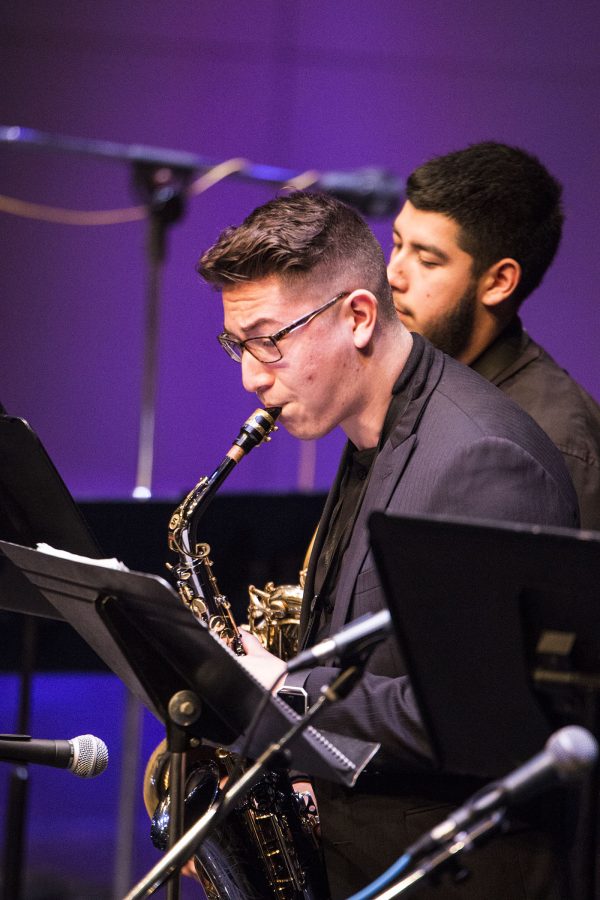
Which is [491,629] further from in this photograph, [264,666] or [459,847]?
[264,666]

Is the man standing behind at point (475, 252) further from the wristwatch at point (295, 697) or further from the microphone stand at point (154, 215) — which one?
the microphone stand at point (154, 215)

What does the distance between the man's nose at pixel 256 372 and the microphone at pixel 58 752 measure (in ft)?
2.38

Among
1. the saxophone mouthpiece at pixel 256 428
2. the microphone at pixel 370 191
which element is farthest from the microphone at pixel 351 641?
the microphone at pixel 370 191

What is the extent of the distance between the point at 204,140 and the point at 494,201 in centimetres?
316

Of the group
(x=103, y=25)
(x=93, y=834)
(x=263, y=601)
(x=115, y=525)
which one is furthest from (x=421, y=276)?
(x=103, y=25)

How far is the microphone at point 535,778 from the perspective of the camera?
1.32 m

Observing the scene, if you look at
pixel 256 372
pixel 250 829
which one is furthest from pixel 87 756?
pixel 256 372

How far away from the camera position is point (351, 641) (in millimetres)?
1586

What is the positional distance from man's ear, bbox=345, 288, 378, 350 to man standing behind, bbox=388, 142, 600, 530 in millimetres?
832

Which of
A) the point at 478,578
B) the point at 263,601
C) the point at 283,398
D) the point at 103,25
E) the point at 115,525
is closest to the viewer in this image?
the point at 478,578

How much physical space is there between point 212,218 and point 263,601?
3540 millimetres

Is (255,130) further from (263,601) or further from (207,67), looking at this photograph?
(263,601)

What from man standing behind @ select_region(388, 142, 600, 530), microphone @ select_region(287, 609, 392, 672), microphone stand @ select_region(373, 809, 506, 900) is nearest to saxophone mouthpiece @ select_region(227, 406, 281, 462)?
man standing behind @ select_region(388, 142, 600, 530)

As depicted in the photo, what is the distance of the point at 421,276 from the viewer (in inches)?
124
